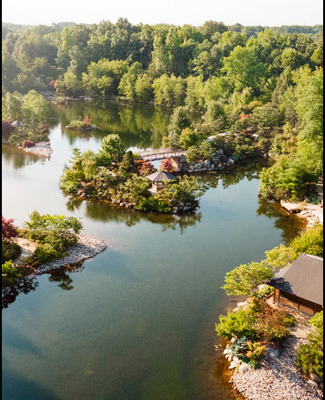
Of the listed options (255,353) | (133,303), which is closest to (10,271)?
(133,303)

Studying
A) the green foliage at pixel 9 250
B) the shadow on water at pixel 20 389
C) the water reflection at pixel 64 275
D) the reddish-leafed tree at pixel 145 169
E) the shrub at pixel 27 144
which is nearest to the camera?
the shadow on water at pixel 20 389

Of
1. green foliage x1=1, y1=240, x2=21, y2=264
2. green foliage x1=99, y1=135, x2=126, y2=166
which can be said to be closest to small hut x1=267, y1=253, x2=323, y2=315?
green foliage x1=1, y1=240, x2=21, y2=264

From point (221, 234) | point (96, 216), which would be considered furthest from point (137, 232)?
point (221, 234)

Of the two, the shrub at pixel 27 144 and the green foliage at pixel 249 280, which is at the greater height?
the shrub at pixel 27 144

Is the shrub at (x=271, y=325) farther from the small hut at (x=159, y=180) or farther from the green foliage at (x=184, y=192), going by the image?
the small hut at (x=159, y=180)

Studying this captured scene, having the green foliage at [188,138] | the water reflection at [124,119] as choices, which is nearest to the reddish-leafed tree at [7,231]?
the green foliage at [188,138]

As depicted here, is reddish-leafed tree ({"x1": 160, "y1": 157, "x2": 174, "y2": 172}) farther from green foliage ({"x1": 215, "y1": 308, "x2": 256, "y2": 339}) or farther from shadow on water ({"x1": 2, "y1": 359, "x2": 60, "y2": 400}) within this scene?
shadow on water ({"x1": 2, "y1": 359, "x2": 60, "y2": 400})
